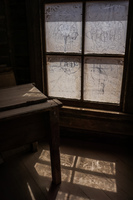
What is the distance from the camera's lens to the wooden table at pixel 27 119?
150 centimetres

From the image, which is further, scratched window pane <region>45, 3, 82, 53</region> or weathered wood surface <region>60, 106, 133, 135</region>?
weathered wood surface <region>60, 106, 133, 135</region>

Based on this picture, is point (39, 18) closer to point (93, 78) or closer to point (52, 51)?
point (52, 51)

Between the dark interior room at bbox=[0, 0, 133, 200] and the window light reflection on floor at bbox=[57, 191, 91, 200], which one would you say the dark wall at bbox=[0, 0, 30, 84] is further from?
the window light reflection on floor at bbox=[57, 191, 91, 200]

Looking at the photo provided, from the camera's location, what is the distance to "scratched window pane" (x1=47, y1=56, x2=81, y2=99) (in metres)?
2.34

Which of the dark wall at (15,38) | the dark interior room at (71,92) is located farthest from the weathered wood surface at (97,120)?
the dark wall at (15,38)

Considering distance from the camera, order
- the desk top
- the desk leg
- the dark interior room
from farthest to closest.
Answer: the dark interior room < the desk leg < the desk top

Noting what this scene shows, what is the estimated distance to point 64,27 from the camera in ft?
7.26

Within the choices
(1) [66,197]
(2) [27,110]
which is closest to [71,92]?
(2) [27,110]

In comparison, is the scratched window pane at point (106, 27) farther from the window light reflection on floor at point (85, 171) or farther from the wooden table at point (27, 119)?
the window light reflection on floor at point (85, 171)

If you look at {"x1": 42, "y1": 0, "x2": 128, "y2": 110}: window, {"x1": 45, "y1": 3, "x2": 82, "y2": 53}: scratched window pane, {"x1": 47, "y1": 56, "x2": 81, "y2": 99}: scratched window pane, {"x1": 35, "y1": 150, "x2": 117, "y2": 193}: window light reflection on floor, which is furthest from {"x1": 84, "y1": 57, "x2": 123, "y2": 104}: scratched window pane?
{"x1": 35, "y1": 150, "x2": 117, "y2": 193}: window light reflection on floor

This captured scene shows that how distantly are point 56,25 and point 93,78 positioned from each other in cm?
72

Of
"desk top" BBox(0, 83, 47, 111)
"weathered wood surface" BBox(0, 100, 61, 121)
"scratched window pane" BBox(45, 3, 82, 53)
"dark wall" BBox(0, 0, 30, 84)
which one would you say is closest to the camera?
"weathered wood surface" BBox(0, 100, 61, 121)

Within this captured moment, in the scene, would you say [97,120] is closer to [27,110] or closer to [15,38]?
[27,110]

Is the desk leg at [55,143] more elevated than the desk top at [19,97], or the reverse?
the desk top at [19,97]
